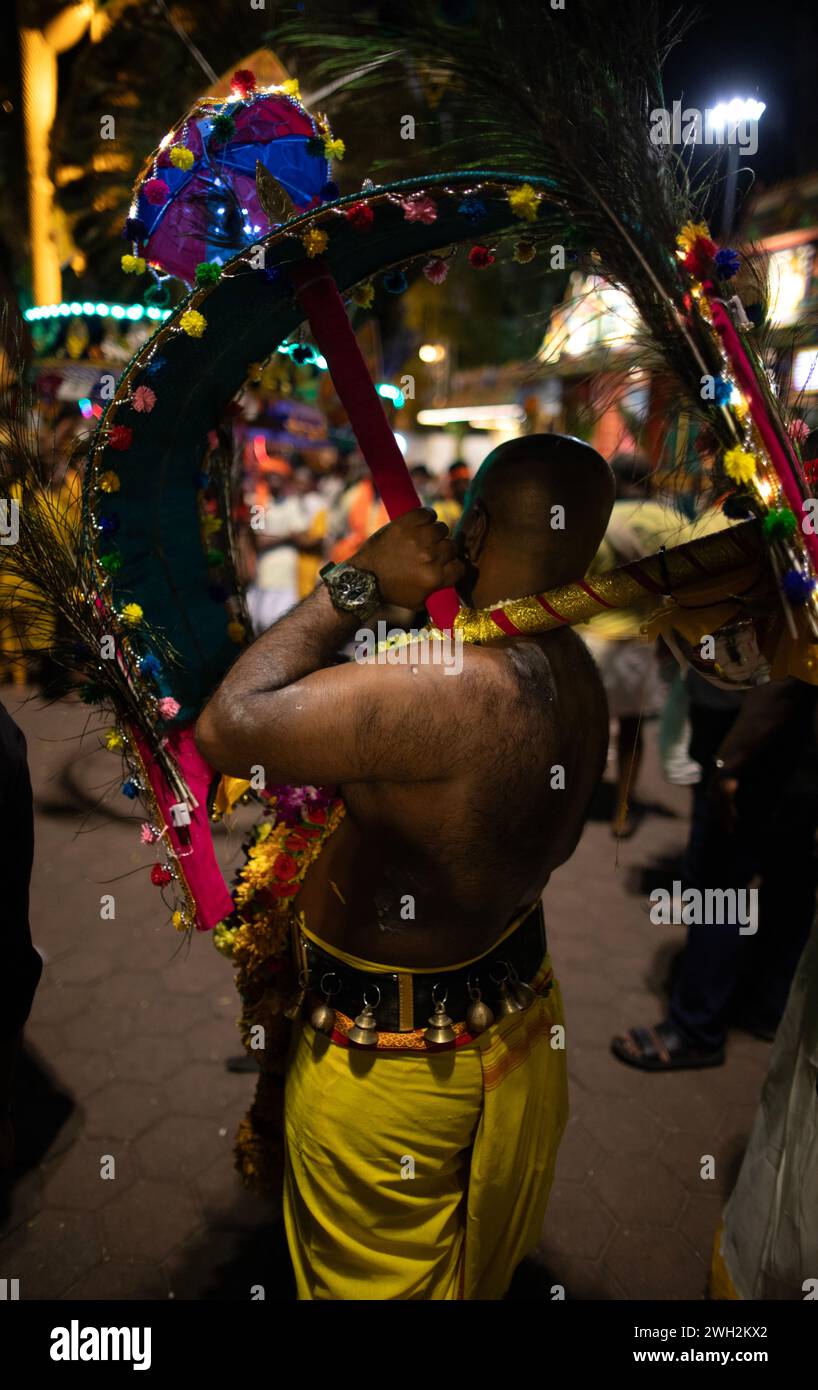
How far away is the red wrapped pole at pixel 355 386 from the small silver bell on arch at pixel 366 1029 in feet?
2.80

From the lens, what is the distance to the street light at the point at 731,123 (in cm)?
127

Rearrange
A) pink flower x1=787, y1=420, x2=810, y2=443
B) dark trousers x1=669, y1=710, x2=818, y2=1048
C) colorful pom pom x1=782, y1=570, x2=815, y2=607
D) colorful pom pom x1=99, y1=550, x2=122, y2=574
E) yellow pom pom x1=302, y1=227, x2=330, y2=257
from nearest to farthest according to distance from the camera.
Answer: colorful pom pom x1=782, y1=570, x2=815, y2=607, pink flower x1=787, y1=420, x2=810, y2=443, yellow pom pom x1=302, y1=227, x2=330, y2=257, colorful pom pom x1=99, y1=550, x2=122, y2=574, dark trousers x1=669, y1=710, x2=818, y2=1048

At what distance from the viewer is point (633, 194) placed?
1.18 meters

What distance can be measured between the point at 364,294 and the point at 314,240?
1.40ft

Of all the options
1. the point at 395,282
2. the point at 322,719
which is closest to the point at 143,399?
the point at 395,282

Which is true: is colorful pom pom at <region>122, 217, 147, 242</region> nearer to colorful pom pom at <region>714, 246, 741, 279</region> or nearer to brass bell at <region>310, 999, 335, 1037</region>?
colorful pom pom at <region>714, 246, 741, 279</region>

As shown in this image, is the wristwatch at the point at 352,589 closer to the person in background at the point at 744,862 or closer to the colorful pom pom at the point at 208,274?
Result: the colorful pom pom at the point at 208,274

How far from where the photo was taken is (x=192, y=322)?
1433mm

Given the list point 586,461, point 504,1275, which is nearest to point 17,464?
point 586,461

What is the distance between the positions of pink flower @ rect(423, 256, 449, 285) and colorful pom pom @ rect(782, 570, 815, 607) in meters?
1.10

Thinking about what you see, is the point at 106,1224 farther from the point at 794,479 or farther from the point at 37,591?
the point at 794,479

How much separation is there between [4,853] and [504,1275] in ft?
5.28

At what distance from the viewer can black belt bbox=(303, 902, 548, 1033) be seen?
166 cm

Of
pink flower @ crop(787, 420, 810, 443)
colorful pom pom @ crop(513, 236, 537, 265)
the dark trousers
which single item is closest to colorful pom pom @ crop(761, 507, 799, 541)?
pink flower @ crop(787, 420, 810, 443)
